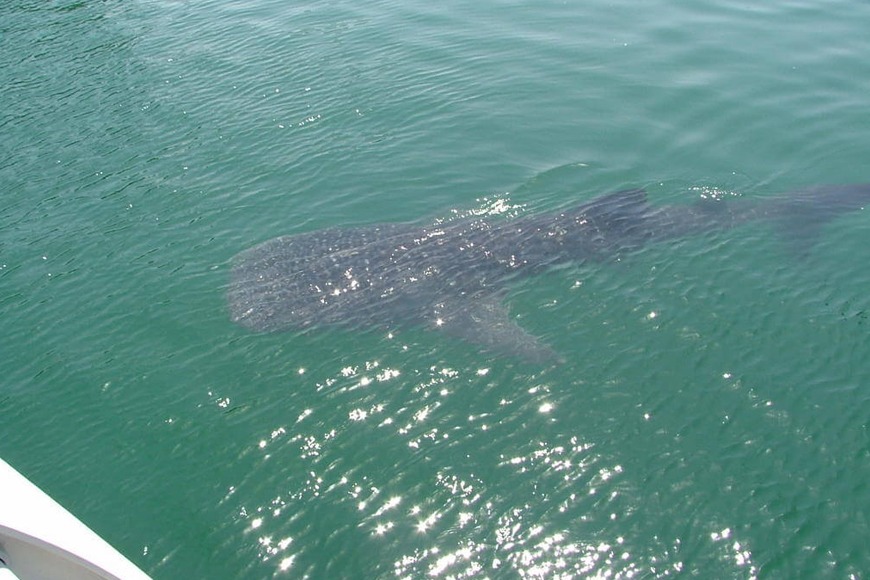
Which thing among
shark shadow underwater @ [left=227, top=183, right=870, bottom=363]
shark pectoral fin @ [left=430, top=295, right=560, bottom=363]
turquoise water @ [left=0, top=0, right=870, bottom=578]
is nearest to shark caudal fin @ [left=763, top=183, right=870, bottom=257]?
shark shadow underwater @ [left=227, top=183, right=870, bottom=363]

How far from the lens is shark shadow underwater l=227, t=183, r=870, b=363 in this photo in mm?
15969

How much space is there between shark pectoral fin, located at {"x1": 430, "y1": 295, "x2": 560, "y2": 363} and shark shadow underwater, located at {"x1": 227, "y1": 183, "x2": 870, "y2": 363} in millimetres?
22

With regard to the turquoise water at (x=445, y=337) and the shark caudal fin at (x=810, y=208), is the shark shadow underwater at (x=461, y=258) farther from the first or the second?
the turquoise water at (x=445, y=337)

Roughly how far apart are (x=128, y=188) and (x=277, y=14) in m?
14.1

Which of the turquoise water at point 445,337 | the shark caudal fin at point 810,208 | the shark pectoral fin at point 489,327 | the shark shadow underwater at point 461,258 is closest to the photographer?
the turquoise water at point 445,337

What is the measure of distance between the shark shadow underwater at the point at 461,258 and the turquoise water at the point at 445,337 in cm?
55

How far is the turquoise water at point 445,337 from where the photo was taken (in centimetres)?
Result: 1165

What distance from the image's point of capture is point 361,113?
78.3ft

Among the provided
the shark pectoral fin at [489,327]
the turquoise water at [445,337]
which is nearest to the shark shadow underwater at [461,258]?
the shark pectoral fin at [489,327]

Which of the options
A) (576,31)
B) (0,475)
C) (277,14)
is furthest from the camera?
(277,14)

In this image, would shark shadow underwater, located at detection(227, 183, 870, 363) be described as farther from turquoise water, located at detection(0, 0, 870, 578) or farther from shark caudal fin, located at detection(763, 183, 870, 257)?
turquoise water, located at detection(0, 0, 870, 578)

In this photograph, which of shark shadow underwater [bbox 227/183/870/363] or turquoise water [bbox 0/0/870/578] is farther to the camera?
shark shadow underwater [bbox 227/183/870/363]

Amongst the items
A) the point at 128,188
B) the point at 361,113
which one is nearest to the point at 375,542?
the point at 128,188

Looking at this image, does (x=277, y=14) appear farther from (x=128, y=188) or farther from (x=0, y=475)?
(x=0, y=475)
